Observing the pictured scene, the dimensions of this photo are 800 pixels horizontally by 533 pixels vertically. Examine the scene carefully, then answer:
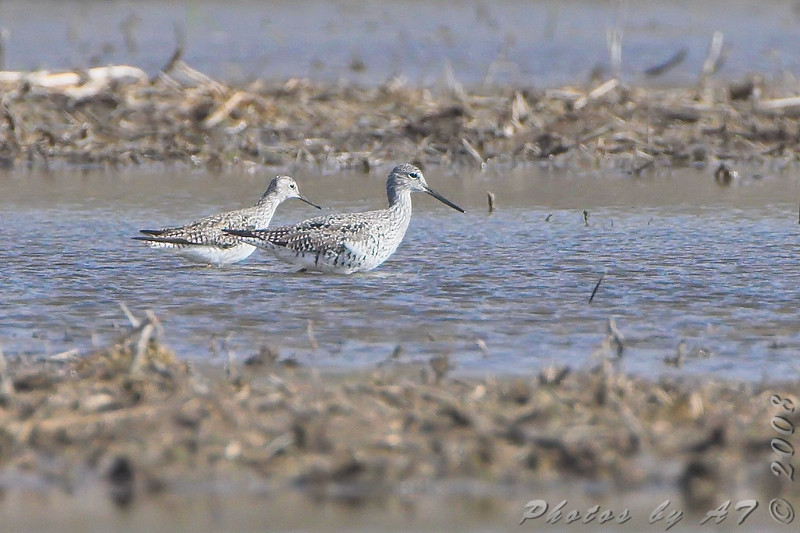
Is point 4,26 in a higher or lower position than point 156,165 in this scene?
higher

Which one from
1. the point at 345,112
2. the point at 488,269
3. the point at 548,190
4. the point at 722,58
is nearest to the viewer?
the point at 488,269

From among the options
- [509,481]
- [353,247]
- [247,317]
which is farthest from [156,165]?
[509,481]

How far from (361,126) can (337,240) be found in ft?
22.1

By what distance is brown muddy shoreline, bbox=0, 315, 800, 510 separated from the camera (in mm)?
5684

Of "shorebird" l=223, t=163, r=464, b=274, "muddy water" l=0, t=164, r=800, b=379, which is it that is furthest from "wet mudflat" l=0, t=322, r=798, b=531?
"shorebird" l=223, t=163, r=464, b=274

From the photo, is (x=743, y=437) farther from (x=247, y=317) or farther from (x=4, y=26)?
(x=4, y=26)

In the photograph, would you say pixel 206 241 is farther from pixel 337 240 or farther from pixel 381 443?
pixel 381 443

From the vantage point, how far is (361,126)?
16969 mm

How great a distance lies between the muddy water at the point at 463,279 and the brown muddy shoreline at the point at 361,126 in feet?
3.87

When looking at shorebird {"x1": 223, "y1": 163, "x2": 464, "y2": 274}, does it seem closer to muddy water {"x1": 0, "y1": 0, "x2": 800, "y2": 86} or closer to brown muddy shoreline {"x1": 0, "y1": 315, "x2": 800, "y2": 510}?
brown muddy shoreline {"x1": 0, "y1": 315, "x2": 800, "y2": 510}

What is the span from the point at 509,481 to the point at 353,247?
189 inches

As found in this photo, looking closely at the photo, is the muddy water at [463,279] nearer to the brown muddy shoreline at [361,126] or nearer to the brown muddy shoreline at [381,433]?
the brown muddy shoreline at [381,433]

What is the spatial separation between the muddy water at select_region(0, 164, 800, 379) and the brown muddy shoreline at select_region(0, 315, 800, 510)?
68cm

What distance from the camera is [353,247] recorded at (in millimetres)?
10297
